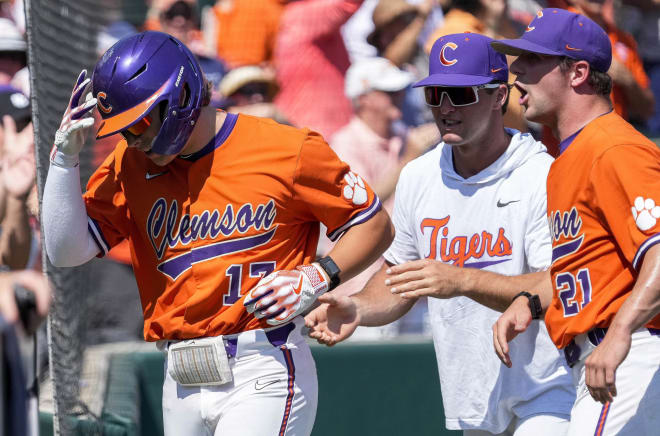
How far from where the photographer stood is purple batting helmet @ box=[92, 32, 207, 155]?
4352 millimetres

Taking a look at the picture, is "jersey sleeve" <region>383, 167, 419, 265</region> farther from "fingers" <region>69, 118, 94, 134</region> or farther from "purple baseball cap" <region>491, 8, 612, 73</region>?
"fingers" <region>69, 118, 94, 134</region>

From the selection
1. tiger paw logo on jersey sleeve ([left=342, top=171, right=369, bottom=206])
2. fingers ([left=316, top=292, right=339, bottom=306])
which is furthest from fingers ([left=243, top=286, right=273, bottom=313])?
tiger paw logo on jersey sleeve ([left=342, top=171, right=369, bottom=206])

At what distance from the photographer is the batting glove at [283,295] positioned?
431 cm

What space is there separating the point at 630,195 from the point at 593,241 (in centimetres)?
28

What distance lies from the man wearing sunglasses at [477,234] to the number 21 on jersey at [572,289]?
68 centimetres

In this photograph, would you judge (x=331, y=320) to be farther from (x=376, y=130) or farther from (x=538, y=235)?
(x=376, y=130)

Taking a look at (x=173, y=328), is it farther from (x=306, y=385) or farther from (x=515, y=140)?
(x=515, y=140)

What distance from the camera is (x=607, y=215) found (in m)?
4.07

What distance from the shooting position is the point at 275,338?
4.52m

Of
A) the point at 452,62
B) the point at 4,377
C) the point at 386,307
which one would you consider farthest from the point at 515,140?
the point at 4,377

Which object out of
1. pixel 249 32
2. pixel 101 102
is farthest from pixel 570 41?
pixel 249 32

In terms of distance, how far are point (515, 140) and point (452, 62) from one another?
447mm

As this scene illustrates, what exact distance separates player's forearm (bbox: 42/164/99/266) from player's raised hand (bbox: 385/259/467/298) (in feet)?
3.92

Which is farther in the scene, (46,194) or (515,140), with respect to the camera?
(515,140)
